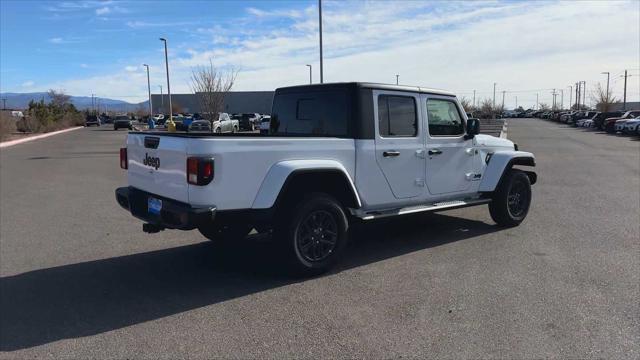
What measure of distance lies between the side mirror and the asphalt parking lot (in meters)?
1.37

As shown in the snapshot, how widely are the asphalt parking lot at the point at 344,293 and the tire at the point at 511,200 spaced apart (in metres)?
0.17

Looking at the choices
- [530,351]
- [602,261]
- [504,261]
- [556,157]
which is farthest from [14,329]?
[556,157]

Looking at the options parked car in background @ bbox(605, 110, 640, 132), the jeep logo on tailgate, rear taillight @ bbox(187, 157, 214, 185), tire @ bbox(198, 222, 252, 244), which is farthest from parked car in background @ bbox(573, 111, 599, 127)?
rear taillight @ bbox(187, 157, 214, 185)

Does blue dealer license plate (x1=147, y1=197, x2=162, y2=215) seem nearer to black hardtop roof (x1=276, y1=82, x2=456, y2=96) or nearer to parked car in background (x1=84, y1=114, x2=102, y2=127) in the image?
black hardtop roof (x1=276, y1=82, x2=456, y2=96)

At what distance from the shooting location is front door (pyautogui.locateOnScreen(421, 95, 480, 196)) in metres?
6.58

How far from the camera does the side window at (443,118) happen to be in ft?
21.8

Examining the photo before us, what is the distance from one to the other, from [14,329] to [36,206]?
6.23 m

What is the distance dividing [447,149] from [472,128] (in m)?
0.52

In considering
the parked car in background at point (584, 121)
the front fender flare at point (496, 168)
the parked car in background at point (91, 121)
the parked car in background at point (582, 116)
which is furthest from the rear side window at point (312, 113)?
the parked car in background at point (91, 121)

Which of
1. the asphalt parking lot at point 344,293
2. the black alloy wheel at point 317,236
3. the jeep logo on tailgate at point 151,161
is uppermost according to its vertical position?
the jeep logo on tailgate at point 151,161

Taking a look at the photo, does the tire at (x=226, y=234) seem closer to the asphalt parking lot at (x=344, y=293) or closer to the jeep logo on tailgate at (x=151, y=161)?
the asphalt parking lot at (x=344, y=293)

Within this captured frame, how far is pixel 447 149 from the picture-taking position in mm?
6770

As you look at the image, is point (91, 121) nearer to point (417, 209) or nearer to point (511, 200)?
point (511, 200)

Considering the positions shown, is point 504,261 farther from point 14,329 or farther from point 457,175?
point 14,329
